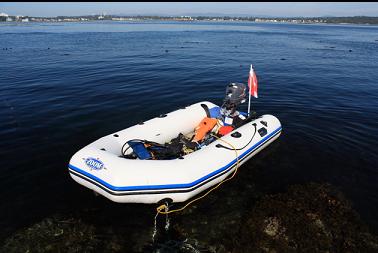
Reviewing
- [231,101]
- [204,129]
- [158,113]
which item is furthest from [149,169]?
[158,113]

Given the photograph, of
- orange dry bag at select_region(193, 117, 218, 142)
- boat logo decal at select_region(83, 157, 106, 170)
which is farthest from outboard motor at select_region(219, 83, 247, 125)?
boat logo decal at select_region(83, 157, 106, 170)

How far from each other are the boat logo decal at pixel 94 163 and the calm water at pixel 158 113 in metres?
0.96

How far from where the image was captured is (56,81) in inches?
642

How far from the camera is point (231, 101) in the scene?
860 cm

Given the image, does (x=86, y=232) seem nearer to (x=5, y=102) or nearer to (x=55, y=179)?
(x=55, y=179)

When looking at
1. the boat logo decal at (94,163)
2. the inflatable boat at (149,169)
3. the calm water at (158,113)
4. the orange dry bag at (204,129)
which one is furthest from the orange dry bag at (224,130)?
the boat logo decal at (94,163)

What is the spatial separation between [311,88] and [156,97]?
8656 mm

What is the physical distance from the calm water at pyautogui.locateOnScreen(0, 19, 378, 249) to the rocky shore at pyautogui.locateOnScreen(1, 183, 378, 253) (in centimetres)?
15

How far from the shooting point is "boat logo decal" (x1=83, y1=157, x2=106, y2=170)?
5.99m

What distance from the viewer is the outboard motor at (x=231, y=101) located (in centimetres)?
862

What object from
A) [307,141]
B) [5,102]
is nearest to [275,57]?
[307,141]

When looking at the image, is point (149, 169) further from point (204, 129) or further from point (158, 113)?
point (158, 113)

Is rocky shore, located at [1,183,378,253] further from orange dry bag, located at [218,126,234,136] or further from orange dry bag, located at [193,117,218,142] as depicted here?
orange dry bag, located at [218,126,234,136]

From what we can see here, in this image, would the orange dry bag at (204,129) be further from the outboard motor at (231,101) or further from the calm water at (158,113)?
the calm water at (158,113)
